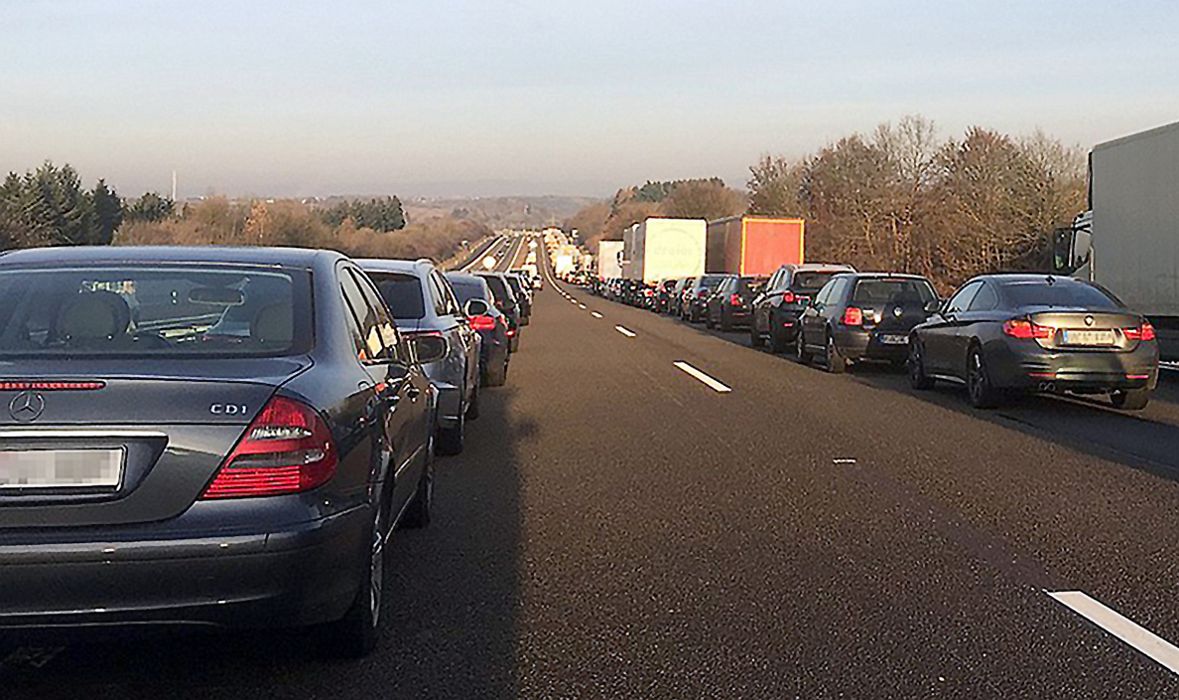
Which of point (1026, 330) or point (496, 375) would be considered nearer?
point (1026, 330)

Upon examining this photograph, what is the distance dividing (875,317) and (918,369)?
273 centimetres

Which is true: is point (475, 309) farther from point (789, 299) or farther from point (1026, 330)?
point (789, 299)

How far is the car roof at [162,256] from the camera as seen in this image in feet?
18.6

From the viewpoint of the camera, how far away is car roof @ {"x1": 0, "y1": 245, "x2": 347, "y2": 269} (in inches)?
223

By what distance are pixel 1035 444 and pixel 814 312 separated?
30.6ft

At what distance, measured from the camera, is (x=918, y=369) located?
16.6 m

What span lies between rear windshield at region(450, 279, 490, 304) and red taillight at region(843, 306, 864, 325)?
17.5ft

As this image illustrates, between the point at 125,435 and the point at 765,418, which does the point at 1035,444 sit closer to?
the point at 765,418

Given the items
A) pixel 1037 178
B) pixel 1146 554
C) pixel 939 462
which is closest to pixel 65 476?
pixel 1146 554

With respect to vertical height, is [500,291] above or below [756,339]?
above

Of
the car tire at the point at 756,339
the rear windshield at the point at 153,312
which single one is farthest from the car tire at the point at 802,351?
the rear windshield at the point at 153,312

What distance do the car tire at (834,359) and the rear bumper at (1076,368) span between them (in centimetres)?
557

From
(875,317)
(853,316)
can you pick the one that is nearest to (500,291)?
(853,316)

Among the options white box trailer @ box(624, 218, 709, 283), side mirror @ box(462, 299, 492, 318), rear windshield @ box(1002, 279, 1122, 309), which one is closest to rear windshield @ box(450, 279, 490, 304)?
side mirror @ box(462, 299, 492, 318)
